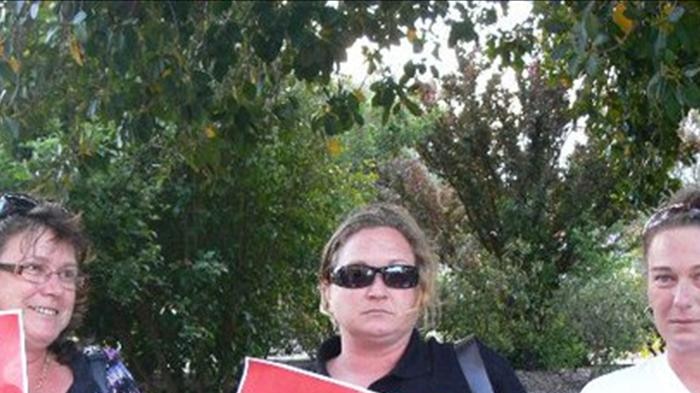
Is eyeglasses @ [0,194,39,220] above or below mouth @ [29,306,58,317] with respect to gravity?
above

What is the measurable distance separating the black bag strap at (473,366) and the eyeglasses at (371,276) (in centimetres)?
22

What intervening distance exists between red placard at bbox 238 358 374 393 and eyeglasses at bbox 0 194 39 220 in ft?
2.66

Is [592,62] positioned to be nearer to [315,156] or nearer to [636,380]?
[636,380]

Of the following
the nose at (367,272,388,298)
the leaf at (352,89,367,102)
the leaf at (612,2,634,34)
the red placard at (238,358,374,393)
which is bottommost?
the red placard at (238,358,374,393)

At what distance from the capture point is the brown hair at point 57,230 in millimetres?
3248

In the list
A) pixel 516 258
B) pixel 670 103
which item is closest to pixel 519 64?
pixel 670 103

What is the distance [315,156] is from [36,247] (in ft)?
20.0

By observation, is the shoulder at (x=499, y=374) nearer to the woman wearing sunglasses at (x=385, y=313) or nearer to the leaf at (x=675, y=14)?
the woman wearing sunglasses at (x=385, y=313)

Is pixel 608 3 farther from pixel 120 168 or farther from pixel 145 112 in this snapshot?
pixel 120 168

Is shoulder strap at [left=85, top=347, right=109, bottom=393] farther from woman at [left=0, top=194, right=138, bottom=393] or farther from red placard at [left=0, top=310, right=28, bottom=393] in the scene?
red placard at [left=0, top=310, right=28, bottom=393]

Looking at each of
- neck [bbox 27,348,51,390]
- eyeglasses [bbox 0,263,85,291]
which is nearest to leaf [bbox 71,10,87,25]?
eyeglasses [bbox 0,263,85,291]

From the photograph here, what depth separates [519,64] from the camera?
6.59 metres

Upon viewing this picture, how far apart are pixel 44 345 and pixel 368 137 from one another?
12.3 meters

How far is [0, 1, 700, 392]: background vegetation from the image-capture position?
3918mm
